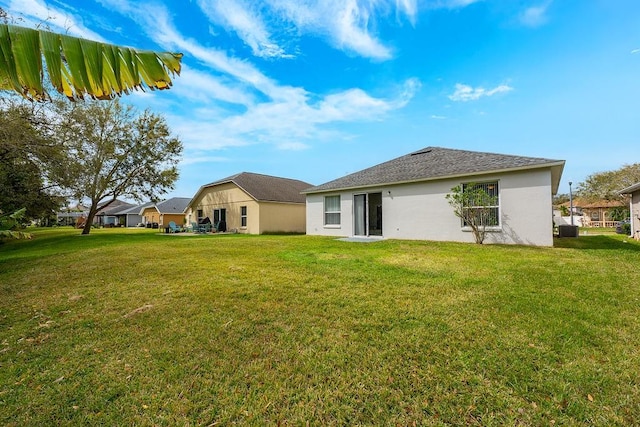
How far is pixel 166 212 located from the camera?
127 ft

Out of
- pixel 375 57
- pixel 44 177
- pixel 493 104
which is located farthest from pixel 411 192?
pixel 44 177

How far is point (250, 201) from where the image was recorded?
68.6ft

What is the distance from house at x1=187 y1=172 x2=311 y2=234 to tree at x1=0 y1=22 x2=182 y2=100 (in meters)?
17.0

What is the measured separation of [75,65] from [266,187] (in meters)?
20.5


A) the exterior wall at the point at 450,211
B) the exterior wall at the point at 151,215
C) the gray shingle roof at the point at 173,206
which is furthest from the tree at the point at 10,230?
the exterior wall at the point at 151,215

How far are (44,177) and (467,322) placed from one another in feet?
77.9

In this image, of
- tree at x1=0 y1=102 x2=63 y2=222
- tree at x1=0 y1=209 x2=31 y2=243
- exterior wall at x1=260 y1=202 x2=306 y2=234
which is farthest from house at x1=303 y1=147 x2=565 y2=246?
tree at x1=0 y1=102 x2=63 y2=222

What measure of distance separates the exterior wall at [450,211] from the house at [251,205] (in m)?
5.91

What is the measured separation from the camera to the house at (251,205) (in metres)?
20.7

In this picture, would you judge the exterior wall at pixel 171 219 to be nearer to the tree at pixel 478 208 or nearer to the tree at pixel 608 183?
the tree at pixel 478 208

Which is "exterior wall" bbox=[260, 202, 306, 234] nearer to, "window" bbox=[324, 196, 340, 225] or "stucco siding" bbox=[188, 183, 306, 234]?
"stucco siding" bbox=[188, 183, 306, 234]

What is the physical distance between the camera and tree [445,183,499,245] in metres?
11.0

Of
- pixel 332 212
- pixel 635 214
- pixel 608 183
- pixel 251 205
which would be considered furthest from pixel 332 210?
pixel 608 183

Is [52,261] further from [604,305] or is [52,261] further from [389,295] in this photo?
[604,305]
